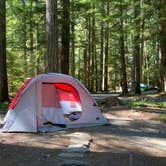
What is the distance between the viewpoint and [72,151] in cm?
654

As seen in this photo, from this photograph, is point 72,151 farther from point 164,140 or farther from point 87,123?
point 87,123

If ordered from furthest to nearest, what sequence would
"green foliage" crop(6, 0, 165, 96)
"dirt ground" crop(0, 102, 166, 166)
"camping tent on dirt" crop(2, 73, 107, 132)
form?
"green foliage" crop(6, 0, 165, 96) → "camping tent on dirt" crop(2, 73, 107, 132) → "dirt ground" crop(0, 102, 166, 166)

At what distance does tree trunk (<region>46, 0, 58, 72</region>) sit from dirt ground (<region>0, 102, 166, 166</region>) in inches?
121

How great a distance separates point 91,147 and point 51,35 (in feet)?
19.0

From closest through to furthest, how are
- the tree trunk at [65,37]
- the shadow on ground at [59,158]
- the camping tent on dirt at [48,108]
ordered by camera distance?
the shadow on ground at [59,158] < the camping tent on dirt at [48,108] < the tree trunk at [65,37]

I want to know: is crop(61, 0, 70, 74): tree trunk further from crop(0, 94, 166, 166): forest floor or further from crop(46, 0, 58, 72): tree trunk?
crop(0, 94, 166, 166): forest floor

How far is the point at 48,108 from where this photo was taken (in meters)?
9.71

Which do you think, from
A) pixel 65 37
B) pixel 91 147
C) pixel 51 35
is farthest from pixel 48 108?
pixel 65 37

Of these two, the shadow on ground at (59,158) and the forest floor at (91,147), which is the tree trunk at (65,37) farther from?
the shadow on ground at (59,158)

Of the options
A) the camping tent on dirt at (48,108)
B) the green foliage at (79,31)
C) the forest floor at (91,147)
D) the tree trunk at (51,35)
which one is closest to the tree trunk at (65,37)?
the green foliage at (79,31)

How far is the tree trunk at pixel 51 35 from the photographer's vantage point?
1183 centimetres

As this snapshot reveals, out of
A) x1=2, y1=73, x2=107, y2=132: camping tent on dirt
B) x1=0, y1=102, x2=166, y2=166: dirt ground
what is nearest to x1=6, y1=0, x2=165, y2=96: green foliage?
x1=2, y1=73, x2=107, y2=132: camping tent on dirt

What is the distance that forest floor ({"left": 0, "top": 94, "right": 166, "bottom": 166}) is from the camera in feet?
19.9

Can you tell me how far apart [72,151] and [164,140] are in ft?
8.09
